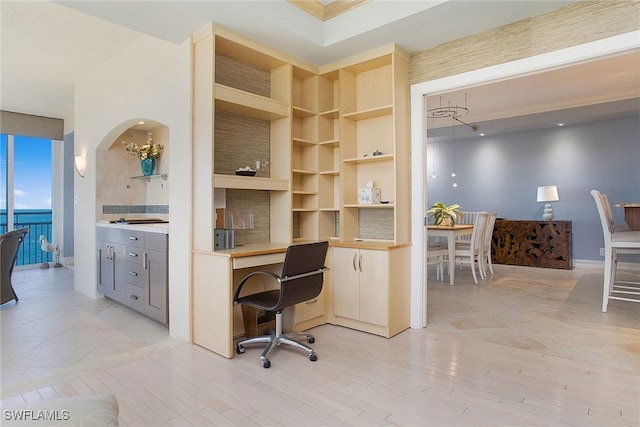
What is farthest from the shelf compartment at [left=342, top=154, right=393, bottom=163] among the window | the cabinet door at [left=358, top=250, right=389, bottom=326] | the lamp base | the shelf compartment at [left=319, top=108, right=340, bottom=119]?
the window

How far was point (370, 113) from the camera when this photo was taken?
11.9 feet

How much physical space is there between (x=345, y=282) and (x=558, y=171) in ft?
19.1

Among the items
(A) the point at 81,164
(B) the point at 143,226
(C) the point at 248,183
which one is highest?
(A) the point at 81,164

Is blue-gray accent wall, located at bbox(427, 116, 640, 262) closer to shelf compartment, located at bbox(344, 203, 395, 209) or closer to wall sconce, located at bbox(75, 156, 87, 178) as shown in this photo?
shelf compartment, located at bbox(344, 203, 395, 209)

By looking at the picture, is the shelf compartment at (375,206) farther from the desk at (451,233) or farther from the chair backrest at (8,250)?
the chair backrest at (8,250)

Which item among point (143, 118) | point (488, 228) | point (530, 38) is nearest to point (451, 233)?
point (488, 228)

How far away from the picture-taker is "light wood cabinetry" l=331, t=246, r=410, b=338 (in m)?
3.23

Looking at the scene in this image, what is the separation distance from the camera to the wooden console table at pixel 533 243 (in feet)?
22.1

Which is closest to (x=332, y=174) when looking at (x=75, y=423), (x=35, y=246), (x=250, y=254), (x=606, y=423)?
(x=250, y=254)

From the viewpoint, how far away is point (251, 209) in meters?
3.62

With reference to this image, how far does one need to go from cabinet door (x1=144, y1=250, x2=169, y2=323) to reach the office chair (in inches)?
39.7

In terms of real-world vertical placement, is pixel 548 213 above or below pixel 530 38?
below

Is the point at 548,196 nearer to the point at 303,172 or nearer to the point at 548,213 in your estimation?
the point at 548,213

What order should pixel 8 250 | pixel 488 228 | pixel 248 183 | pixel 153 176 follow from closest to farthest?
pixel 248 183
pixel 8 250
pixel 153 176
pixel 488 228
